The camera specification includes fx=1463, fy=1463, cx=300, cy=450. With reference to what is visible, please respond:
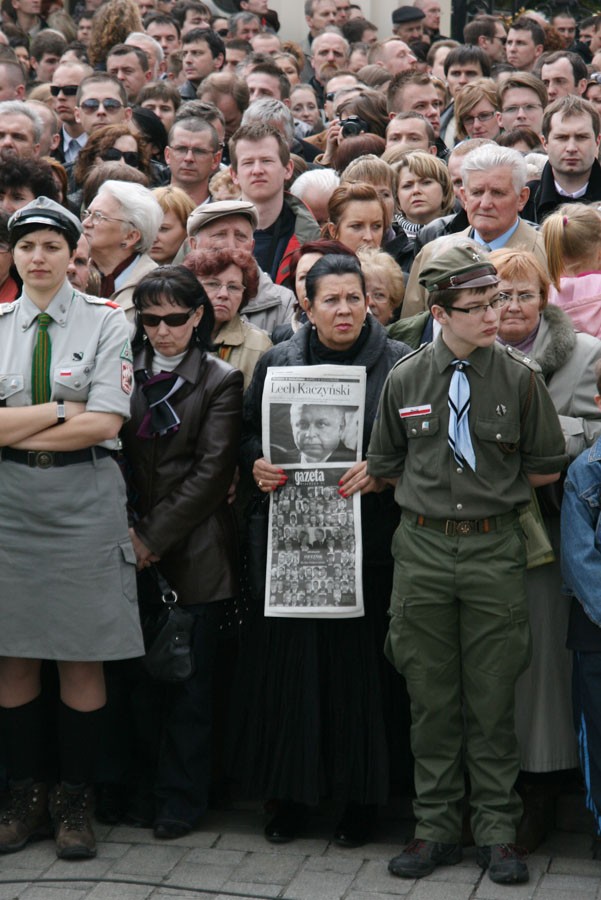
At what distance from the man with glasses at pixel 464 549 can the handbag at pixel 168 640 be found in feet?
2.48

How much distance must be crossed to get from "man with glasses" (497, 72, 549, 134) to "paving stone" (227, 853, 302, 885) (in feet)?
18.3

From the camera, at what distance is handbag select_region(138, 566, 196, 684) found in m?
5.20

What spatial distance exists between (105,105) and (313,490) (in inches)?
191

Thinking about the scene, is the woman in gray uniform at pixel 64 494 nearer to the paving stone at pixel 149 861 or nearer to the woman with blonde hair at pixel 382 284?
the paving stone at pixel 149 861

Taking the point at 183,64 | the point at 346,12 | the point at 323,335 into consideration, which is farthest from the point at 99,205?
the point at 346,12

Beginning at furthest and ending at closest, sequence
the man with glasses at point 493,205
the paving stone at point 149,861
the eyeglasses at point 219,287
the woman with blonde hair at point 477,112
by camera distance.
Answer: the woman with blonde hair at point 477,112, the man with glasses at point 493,205, the eyeglasses at point 219,287, the paving stone at point 149,861

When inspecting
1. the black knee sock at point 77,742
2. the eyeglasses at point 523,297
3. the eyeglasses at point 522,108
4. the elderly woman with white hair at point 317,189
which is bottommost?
the black knee sock at point 77,742

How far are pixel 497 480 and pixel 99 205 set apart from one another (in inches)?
92.4

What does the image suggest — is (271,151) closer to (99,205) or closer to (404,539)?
(99,205)

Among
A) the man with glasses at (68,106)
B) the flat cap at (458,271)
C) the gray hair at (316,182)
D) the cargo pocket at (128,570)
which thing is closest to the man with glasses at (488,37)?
the man with glasses at (68,106)

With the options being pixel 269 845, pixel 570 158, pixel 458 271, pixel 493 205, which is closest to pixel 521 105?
pixel 570 158

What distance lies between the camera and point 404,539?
4.96m

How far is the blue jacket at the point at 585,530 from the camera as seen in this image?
4832 mm

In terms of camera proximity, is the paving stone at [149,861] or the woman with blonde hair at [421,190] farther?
the woman with blonde hair at [421,190]
